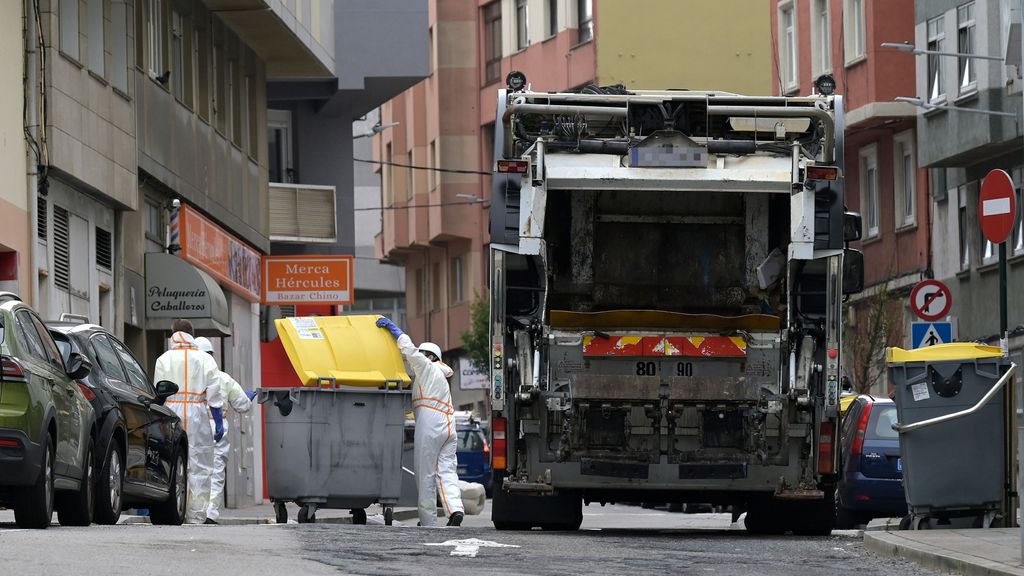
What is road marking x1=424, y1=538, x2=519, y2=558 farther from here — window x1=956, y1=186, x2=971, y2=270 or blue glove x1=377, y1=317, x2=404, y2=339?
window x1=956, y1=186, x2=971, y2=270

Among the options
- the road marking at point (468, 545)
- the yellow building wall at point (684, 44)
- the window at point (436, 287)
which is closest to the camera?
the road marking at point (468, 545)

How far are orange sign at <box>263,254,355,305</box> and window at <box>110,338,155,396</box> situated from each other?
17.3 meters

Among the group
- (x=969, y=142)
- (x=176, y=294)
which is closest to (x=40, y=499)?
(x=176, y=294)

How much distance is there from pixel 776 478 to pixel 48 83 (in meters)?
10.6

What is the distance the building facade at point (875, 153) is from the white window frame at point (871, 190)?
2 centimetres

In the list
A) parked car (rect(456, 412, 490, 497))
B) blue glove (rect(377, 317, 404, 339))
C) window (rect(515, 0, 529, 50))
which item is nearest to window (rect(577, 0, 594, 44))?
window (rect(515, 0, 529, 50))

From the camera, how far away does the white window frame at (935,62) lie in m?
41.1

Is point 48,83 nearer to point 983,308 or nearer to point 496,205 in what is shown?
point 496,205

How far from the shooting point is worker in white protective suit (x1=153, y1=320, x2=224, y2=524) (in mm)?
19516

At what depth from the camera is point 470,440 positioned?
133ft

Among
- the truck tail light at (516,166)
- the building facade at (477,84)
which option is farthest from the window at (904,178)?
the truck tail light at (516,166)

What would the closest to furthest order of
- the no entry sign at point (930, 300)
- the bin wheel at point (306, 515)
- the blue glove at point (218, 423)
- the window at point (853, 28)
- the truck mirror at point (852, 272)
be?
the truck mirror at point (852, 272), the blue glove at point (218, 423), the bin wheel at point (306, 515), the no entry sign at point (930, 300), the window at point (853, 28)

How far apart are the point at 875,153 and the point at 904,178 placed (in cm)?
126

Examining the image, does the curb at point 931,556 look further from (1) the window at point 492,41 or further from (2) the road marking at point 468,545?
(1) the window at point 492,41
